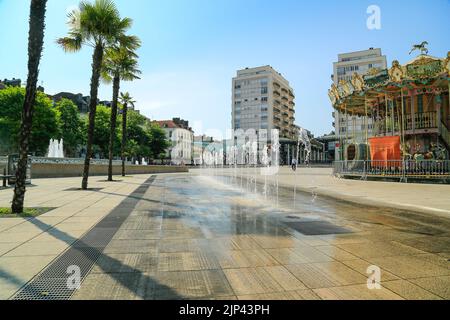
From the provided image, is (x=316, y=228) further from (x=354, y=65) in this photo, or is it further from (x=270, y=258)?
(x=354, y=65)

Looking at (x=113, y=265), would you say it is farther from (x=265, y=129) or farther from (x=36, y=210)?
(x=265, y=129)

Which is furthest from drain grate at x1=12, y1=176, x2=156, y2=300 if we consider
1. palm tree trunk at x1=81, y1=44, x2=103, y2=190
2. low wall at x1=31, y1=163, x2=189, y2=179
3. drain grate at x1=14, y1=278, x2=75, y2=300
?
low wall at x1=31, y1=163, x2=189, y2=179

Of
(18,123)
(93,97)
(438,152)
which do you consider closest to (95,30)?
(93,97)

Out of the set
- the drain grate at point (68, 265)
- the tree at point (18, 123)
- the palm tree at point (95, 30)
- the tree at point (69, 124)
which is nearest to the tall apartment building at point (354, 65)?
the tree at point (69, 124)

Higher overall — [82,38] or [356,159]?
[82,38]

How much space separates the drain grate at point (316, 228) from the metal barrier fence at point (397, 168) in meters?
17.0

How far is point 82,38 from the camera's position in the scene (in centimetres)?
1517

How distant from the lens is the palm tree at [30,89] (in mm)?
7934

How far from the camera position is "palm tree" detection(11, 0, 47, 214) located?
7934 mm

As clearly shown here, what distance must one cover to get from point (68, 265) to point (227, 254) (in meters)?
2.25

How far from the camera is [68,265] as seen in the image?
13.2 feet

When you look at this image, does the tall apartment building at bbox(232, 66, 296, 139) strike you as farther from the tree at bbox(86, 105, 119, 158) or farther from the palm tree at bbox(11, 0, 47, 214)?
the palm tree at bbox(11, 0, 47, 214)
